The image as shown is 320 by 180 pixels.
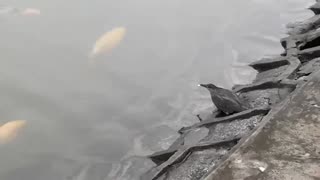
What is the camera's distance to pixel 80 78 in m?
8.80

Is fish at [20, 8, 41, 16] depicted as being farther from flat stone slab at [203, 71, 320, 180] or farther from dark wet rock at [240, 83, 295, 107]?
flat stone slab at [203, 71, 320, 180]

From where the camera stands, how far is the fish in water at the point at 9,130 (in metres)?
7.23

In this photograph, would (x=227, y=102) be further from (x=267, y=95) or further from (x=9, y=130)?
(x=9, y=130)

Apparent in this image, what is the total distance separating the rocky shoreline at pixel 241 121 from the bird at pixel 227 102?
18 centimetres

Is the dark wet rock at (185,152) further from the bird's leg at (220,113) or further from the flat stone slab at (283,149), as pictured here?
the bird's leg at (220,113)

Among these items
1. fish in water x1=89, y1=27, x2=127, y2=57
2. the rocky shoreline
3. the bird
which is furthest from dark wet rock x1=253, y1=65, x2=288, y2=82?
fish in water x1=89, y1=27, x2=127, y2=57

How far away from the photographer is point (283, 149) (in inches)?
179

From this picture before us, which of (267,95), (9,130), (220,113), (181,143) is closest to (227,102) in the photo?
(220,113)

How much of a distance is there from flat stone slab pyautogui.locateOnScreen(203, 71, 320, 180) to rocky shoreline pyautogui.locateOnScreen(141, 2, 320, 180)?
0.42 feet

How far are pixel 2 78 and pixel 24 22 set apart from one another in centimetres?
199

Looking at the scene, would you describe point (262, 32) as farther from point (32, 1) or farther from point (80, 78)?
point (32, 1)

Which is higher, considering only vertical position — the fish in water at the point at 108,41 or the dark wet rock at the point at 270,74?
the fish in water at the point at 108,41

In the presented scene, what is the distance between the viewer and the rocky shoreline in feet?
18.1

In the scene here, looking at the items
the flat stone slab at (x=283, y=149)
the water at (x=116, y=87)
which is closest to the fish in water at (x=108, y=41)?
the water at (x=116, y=87)
